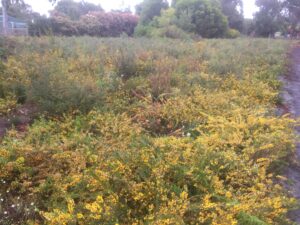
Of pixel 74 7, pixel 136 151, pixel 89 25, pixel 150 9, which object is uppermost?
pixel 74 7

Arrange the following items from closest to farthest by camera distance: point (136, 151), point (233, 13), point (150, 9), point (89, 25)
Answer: point (136, 151) < point (89, 25) < point (150, 9) < point (233, 13)

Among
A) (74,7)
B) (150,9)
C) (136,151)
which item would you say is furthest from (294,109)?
(74,7)

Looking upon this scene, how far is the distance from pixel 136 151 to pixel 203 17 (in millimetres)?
24851

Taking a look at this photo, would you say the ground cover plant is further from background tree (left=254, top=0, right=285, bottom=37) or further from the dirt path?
background tree (left=254, top=0, right=285, bottom=37)

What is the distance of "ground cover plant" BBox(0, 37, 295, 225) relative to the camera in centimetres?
312

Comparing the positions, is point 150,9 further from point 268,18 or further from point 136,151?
point 136,151

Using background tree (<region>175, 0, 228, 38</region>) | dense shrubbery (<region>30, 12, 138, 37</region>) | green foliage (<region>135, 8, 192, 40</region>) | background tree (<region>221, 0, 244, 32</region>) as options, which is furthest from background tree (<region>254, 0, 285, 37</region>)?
dense shrubbery (<region>30, 12, 138, 37</region>)

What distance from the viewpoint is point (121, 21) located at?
27281 millimetres

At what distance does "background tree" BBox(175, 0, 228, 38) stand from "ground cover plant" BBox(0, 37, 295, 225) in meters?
19.9

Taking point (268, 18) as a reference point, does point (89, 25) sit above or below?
below

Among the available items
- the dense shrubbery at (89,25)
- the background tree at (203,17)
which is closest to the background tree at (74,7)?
the dense shrubbery at (89,25)

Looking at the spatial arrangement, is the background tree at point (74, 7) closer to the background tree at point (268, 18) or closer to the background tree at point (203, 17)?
the background tree at point (203, 17)

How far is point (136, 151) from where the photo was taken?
3.84 m

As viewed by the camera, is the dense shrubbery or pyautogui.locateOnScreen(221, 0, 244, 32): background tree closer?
the dense shrubbery
